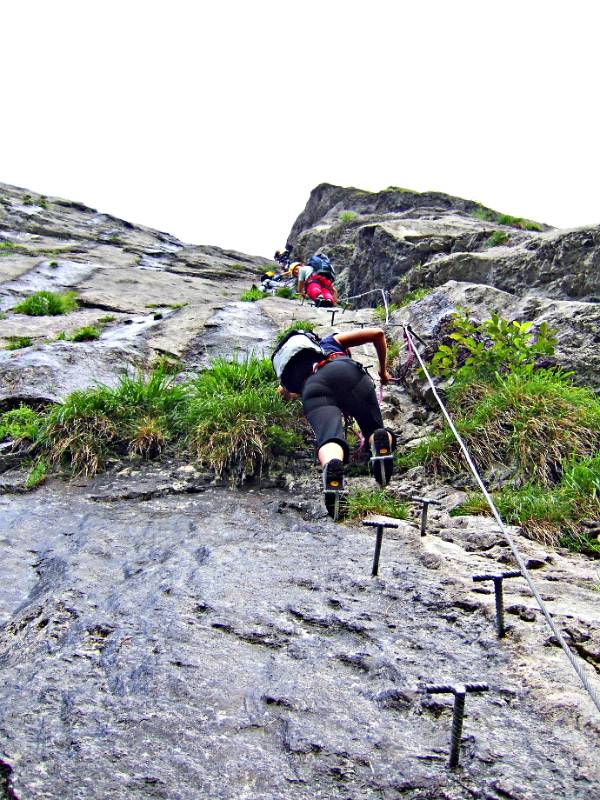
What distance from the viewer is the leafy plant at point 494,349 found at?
5.89 m

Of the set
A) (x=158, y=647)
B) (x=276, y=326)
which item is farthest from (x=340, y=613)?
(x=276, y=326)

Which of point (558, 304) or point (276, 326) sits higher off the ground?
point (558, 304)

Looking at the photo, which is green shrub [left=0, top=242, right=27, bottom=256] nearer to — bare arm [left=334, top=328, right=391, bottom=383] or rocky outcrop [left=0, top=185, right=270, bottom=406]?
rocky outcrop [left=0, top=185, right=270, bottom=406]

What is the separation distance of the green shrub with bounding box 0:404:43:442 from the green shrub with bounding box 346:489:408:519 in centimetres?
356

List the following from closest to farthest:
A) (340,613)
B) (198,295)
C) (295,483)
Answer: (340,613) < (295,483) < (198,295)

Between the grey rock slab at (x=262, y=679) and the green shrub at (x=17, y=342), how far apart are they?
5.29 m

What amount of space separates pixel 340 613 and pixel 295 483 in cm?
239

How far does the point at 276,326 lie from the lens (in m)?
10.5

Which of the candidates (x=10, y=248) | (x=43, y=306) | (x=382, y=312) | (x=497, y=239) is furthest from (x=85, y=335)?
(x=10, y=248)

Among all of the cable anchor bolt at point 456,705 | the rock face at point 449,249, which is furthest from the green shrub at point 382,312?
the cable anchor bolt at point 456,705

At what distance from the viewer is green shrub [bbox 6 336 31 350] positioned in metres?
8.43

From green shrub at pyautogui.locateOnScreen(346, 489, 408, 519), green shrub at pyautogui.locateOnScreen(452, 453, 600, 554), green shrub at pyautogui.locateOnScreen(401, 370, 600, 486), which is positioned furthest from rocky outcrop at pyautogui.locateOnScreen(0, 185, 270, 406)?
green shrub at pyautogui.locateOnScreen(452, 453, 600, 554)

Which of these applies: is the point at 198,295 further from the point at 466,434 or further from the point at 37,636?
the point at 37,636

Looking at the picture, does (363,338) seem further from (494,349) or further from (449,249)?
(449,249)
